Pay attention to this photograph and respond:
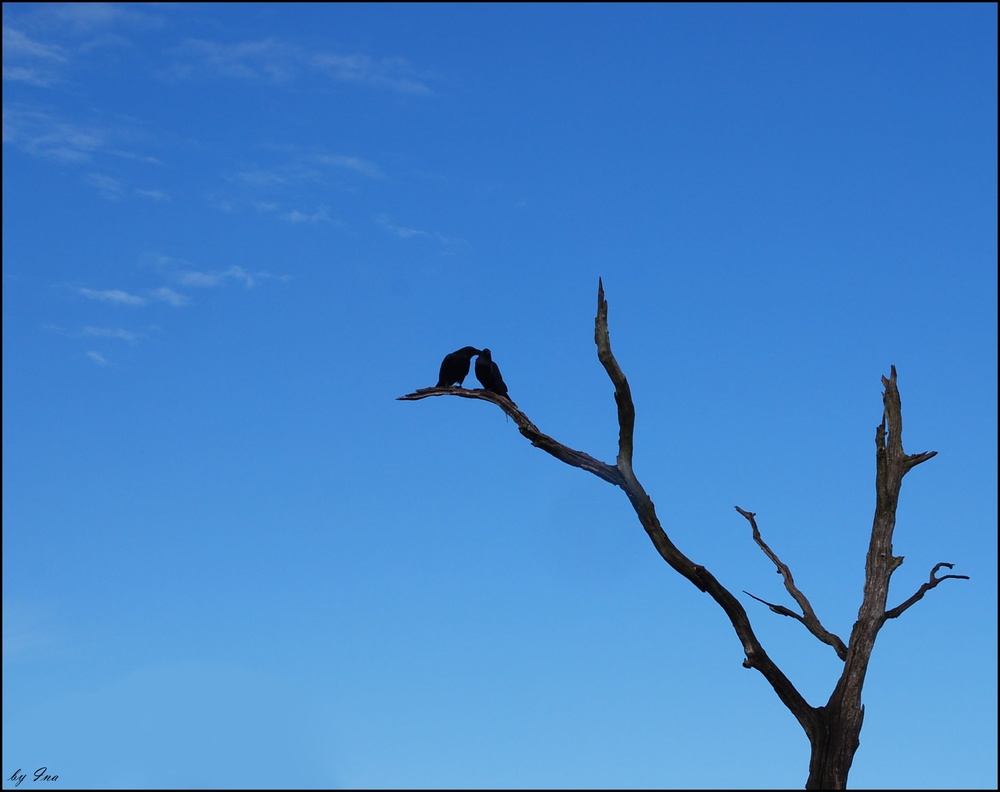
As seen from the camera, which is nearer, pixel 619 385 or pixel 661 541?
pixel 619 385

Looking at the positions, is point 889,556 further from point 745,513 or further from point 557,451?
point 557,451

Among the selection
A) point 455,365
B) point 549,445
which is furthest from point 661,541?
point 455,365

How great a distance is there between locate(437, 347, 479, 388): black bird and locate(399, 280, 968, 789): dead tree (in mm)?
1406

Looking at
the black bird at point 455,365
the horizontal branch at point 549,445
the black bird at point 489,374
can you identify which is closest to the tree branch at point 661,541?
the horizontal branch at point 549,445

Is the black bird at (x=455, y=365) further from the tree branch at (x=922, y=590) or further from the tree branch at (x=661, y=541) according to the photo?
the tree branch at (x=922, y=590)

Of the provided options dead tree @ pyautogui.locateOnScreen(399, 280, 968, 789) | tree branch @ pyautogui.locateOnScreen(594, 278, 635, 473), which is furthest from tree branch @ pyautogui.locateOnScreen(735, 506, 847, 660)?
tree branch @ pyautogui.locateOnScreen(594, 278, 635, 473)

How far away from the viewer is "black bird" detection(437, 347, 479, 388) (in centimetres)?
1359

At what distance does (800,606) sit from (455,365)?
5.14m

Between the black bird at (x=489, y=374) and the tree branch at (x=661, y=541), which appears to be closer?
the tree branch at (x=661, y=541)

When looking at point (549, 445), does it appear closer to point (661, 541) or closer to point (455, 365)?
point (661, 541)

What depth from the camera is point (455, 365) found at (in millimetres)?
13578

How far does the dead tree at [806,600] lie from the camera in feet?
37.3

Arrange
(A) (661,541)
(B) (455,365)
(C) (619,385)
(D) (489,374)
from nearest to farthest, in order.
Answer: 1. (C) (619,385)
2. (A) (661,541)
3. (D) (489,374)
4. (B) (455,365)

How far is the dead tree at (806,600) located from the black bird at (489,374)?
2.82 ft
